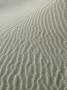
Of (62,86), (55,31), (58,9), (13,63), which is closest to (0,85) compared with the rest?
(13,63)

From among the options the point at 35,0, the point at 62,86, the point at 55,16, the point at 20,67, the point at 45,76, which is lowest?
the point at 62,86

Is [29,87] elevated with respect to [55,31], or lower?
lower

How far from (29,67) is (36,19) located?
173cm

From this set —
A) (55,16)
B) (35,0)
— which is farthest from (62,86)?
(35,0)

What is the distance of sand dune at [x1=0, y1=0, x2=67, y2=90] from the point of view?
359 cm

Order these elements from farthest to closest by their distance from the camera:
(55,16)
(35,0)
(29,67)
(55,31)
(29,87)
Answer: (35,0) → (55,16) → (55,31) → (29,67) → (29,87)

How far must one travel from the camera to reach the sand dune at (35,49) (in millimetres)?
3590

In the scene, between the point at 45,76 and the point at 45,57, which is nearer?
the point at 45,76

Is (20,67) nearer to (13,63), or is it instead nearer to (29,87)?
(13,63)

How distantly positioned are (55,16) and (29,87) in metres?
2.27

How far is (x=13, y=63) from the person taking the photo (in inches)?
156

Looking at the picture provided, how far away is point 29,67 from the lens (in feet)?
12.7

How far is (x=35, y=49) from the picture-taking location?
429cm

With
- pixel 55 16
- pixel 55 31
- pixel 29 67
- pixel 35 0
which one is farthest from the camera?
pixel 35 0
